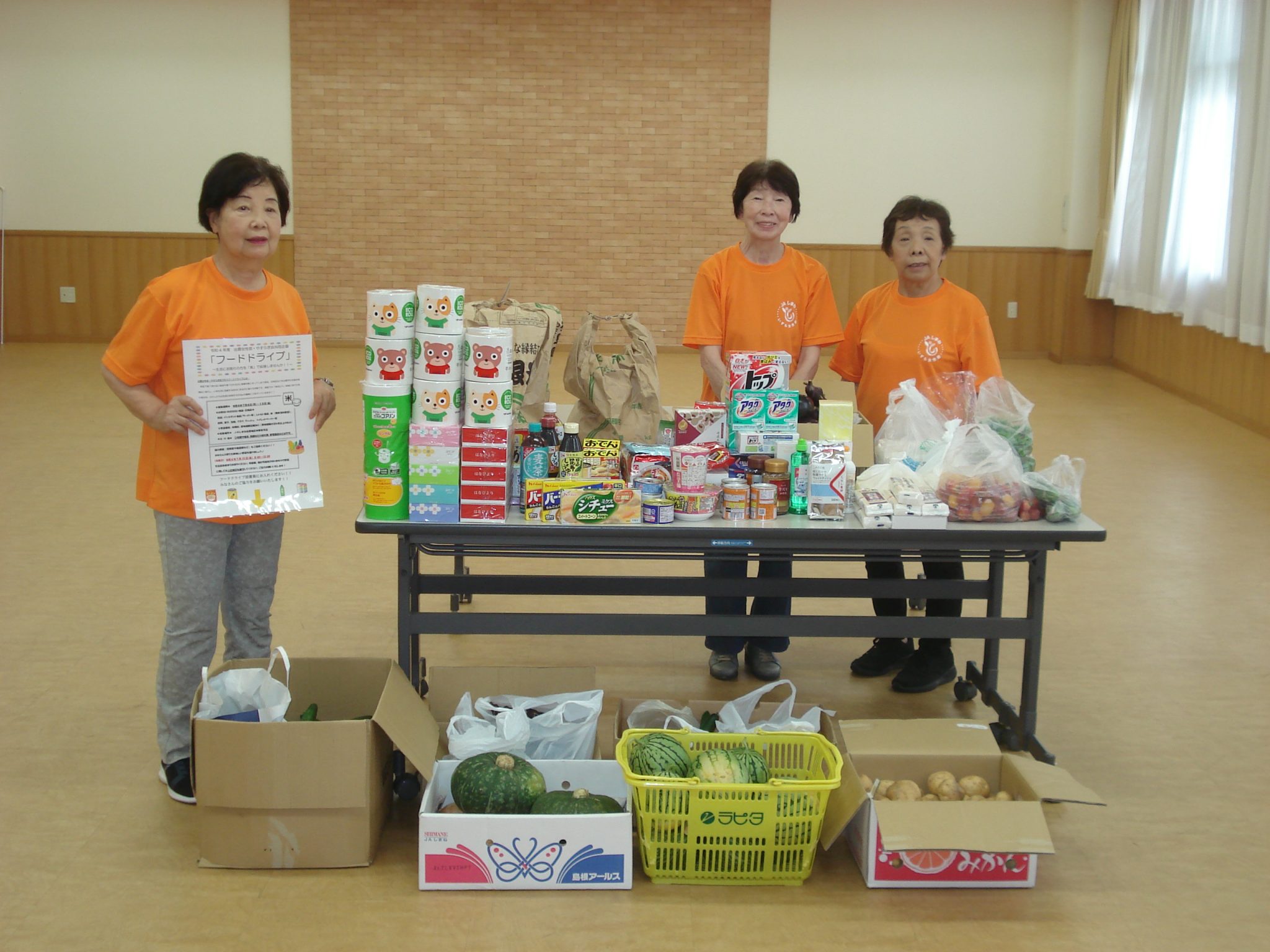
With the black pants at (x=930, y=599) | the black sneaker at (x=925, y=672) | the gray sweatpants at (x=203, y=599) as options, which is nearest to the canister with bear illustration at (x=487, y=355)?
the gray sweatpants at (x=203, y=599)

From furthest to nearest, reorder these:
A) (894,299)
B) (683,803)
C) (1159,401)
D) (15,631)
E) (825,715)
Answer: (1159,401), (15,631), (894,299), (825,715), (683,803)

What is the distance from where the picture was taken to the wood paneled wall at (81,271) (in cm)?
1088

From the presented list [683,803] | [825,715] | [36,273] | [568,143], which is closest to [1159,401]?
[568,143]

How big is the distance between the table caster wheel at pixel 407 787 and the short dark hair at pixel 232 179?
4.36ft

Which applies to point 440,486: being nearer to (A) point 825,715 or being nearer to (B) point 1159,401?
(A) point 825,715

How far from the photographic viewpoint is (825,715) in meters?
3.03

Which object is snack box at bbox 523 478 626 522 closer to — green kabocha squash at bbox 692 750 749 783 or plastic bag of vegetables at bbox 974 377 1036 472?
green kabocha squash at bbox 692 750 749 783

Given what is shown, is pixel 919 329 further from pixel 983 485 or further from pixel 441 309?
pixel 441 309

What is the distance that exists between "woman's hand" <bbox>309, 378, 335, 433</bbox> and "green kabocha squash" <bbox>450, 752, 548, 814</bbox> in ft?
2.83

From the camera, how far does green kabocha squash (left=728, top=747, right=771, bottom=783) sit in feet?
8.73

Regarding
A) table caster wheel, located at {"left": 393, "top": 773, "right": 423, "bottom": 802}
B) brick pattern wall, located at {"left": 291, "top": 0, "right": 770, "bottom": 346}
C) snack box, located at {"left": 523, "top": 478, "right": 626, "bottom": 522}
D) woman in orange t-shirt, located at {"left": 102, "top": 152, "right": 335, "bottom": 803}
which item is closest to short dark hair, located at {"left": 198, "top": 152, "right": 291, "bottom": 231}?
woman in orange t-shirt, located at {"left": 102, "top": 152, "right": 335, "bottom": 803}

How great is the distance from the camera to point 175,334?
272 centimetres

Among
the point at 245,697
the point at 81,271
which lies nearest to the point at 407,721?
the point at 245,697

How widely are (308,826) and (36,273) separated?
975 centimetres
